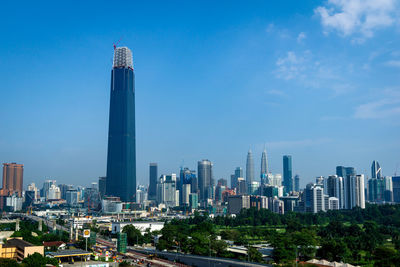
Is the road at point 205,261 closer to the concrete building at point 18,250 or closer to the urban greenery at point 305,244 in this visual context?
the urban greenery at point 305,244

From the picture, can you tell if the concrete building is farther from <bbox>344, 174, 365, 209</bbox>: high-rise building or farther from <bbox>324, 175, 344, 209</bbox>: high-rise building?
<bbox>324, 175, 344, 209</bbox>: high-rise building

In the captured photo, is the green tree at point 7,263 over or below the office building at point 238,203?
over

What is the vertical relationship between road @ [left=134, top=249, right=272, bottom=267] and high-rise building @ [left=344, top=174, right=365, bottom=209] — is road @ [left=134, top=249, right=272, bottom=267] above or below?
below

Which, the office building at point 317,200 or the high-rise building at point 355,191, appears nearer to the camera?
the high-rise building at point 355,191

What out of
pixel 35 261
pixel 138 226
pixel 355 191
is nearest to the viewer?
pixel 35 261

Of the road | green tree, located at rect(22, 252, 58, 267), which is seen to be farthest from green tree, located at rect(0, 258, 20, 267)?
the road

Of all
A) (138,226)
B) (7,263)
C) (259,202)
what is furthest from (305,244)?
(259,202)

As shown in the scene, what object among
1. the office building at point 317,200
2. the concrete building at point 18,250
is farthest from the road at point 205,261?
the office building at point 317,200

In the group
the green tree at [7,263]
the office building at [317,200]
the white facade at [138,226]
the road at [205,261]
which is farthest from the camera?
the office building at [317,200]

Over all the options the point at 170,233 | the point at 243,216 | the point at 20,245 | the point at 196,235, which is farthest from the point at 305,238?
the point at 243,216

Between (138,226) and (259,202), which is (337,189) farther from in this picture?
(138,226)

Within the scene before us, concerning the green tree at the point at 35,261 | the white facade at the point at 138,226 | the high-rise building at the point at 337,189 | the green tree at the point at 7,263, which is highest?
the high-rise building at the point at 337,189

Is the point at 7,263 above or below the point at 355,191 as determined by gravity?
below
